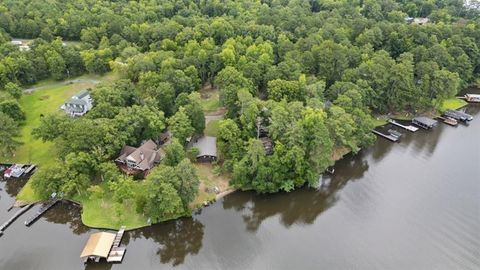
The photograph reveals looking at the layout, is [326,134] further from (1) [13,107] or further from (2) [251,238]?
(1) [13,107]

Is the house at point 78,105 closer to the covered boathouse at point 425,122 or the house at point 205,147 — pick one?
the house at point 205,147

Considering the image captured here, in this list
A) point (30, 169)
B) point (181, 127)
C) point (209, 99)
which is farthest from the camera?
point (209, 99)

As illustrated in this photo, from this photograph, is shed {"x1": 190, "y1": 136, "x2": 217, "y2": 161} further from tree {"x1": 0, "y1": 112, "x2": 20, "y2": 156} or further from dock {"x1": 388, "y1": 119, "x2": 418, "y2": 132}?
dock {"x1": 388, "y1": 119, "x2": 418, "y2": 132}

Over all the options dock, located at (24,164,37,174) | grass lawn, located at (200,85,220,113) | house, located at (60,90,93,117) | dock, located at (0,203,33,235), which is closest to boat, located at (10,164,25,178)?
dock, located at (24,164,37,174)

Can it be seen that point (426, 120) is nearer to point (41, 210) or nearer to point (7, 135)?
point (41, 210)

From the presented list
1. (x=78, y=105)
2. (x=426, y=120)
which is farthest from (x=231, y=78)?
(x=426, y=120)

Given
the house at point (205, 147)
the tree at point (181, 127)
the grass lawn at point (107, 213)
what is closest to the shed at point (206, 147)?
the house at point (205, 147)

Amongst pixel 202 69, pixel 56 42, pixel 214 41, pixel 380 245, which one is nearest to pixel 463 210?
pixel 380 245
